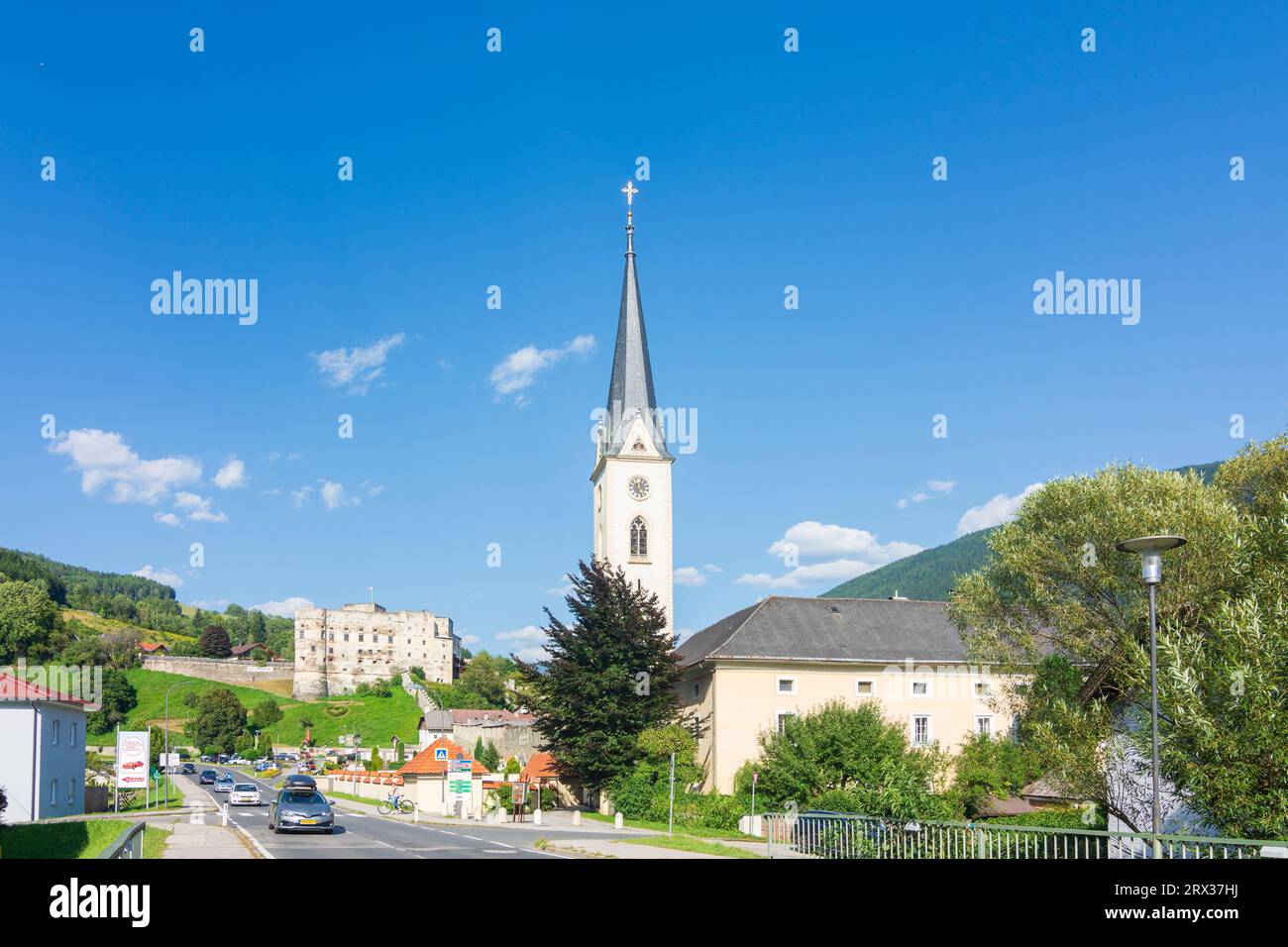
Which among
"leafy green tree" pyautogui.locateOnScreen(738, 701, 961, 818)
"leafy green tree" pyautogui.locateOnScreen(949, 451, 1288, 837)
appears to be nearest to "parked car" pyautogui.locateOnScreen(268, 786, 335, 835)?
"leafy green tree" pyautogui.locateOnScreen(738, 701, 961, 818)

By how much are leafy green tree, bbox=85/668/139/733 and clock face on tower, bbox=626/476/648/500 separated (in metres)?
92.5

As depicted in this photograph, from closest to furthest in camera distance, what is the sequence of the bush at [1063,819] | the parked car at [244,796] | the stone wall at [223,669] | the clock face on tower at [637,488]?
the bush at [1063,819] → the parked car at [244,796] → the clock face on tower at [637,488] → the stone wall at [223,669]

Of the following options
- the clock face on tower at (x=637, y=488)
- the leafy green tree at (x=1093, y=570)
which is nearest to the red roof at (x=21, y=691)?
the clock face on tower at (x=637, y=488)

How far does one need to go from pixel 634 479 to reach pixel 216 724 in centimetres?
9159

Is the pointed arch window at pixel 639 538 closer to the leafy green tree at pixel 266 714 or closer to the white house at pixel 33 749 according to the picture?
the white house at pixel 33 749

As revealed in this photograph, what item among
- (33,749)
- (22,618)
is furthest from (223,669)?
(33,749)

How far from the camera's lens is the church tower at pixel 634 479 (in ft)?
219

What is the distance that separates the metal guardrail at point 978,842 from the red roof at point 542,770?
105ft

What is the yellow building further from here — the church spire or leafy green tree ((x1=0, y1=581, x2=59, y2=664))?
leafy green tree ((x1=0, y1=581, x2=59, y2=664))

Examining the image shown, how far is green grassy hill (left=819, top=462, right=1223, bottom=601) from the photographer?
158875 millimetres

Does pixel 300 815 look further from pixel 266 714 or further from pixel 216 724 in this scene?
pixel 266 714

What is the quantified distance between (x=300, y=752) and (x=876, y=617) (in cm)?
9163
